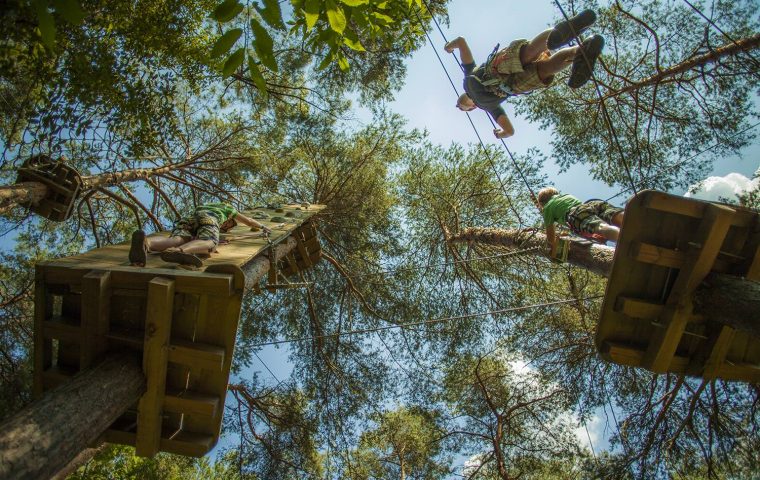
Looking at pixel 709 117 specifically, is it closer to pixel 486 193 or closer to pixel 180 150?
pixel 486 193

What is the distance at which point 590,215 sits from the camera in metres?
4.68

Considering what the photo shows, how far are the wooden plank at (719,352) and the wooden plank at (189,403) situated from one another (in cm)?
348

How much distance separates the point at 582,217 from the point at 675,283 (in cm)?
189

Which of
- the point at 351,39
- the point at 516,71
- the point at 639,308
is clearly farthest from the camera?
the point at 516,71

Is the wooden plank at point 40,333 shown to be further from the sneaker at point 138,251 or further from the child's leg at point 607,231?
the child's leg at point 607,231

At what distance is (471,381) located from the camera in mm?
8109

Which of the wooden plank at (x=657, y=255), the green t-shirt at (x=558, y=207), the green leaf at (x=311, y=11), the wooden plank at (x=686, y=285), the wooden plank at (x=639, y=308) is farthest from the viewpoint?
the green t-shirt at (x=558, y=207)

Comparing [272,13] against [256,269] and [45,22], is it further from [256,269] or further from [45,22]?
[256,269]

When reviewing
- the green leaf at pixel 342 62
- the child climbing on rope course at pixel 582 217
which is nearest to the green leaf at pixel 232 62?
the green leaf at pixel 342 62

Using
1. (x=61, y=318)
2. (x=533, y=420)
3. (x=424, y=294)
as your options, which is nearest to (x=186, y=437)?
(x=61, y=318)

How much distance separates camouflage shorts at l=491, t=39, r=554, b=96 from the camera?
514 cm

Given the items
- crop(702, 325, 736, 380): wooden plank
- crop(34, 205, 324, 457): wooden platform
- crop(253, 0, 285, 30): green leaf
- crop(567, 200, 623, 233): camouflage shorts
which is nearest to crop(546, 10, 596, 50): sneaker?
crop(567, 200, 623, 233): camouflage shorts

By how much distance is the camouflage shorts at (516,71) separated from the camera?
5141mm

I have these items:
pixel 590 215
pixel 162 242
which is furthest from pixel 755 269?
pixel 162 242
